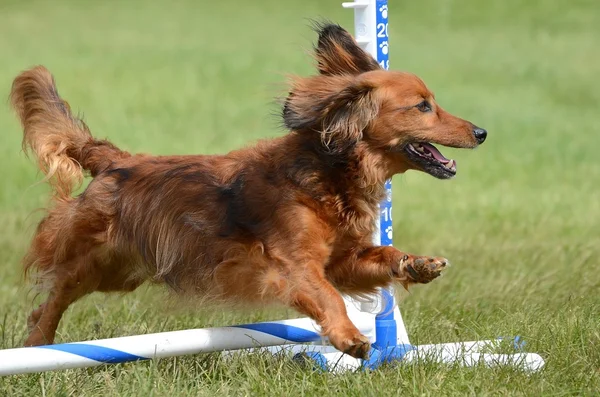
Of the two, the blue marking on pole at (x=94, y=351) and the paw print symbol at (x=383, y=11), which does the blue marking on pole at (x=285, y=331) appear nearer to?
the blue marking on pole at (x=94, y=351)

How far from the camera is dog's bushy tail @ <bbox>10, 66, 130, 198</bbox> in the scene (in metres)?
5.46

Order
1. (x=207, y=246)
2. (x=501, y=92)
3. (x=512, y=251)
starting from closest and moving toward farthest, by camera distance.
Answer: (x=207, y=246), (x=512, y=251), (x=501, y=92)

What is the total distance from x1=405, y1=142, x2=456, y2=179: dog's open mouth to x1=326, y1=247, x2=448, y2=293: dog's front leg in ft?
1.33

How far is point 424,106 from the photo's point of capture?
4.67 meters

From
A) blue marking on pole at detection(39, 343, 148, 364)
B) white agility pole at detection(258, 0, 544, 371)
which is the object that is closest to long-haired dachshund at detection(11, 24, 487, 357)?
white agility pole at detection(258, 0, 544, 371)

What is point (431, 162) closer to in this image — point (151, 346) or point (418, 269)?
point (418, 269)

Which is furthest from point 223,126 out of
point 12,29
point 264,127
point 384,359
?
point 384,359

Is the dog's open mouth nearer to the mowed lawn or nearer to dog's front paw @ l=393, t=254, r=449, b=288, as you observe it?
dog's front paw @ l=393, t=254, r=449, b=288

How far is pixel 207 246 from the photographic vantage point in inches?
191

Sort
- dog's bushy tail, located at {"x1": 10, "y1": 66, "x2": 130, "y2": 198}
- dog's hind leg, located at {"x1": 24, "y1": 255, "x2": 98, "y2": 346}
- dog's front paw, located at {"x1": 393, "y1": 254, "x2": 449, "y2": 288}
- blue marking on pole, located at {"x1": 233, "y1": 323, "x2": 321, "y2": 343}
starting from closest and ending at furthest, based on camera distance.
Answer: dog's front paw, located at {"x1": 393, "y1": 254, "x2": 449, "y2": 288}
blue marking on pole, located at {"x1": 233, "y1": 323, "x2": 321, "y2": 343}
dog's hind leg, located at {"x1": 24, "y1": 255, "x2": 98, "y2": 346}
dog's bushy tail, located at {"x1": 10, "y1": 66, "x2": 130, "y2": 198}

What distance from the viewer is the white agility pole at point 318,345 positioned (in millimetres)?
4168

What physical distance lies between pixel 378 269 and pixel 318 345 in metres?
0.88

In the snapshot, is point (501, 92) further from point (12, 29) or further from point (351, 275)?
point (351, 275)

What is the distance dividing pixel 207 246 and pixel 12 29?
1570 cm
